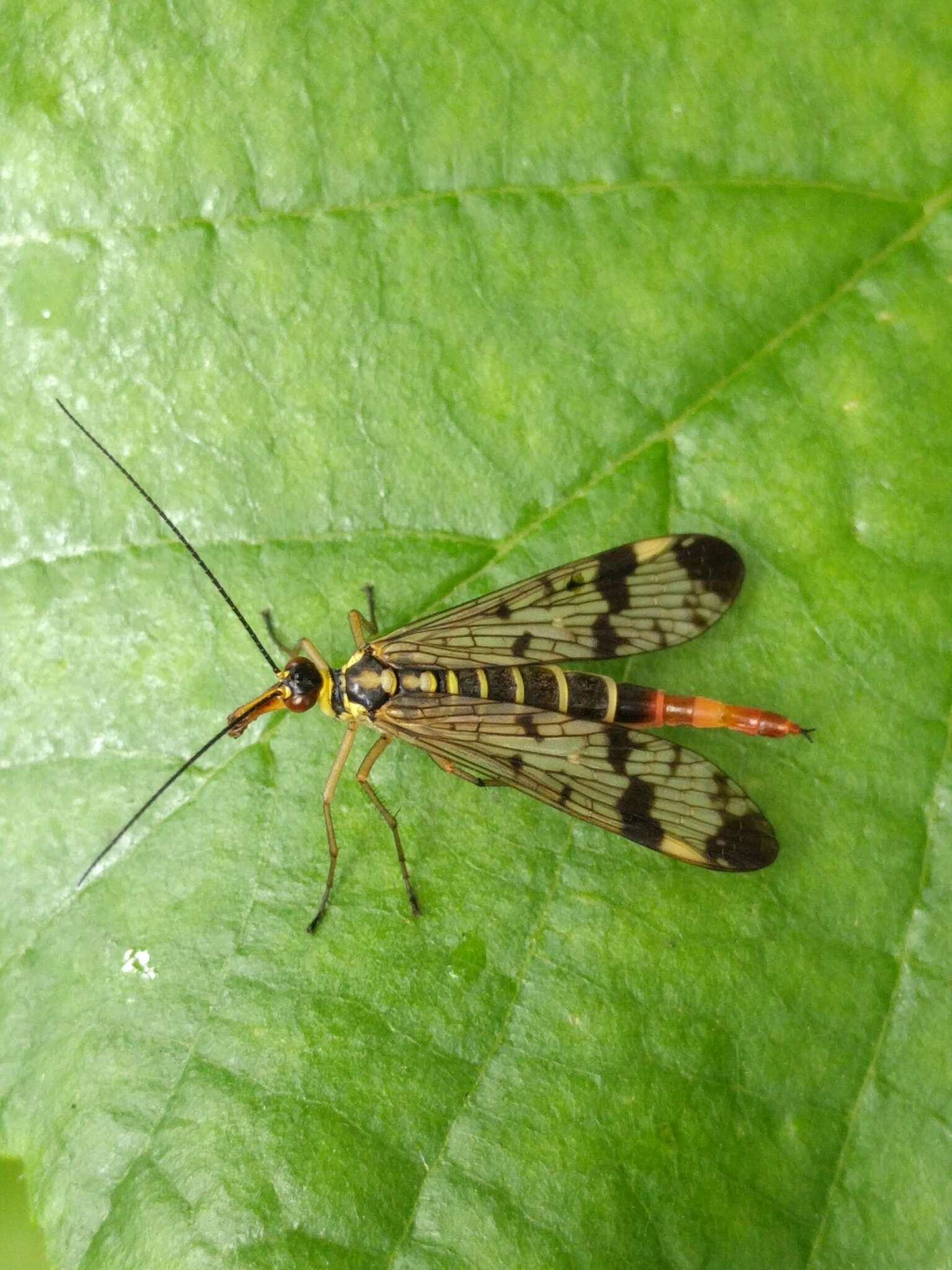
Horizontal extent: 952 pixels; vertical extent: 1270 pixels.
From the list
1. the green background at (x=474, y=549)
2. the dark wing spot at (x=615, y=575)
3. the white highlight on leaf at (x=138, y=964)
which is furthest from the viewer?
the dark wing spot at (x=615, y=575)

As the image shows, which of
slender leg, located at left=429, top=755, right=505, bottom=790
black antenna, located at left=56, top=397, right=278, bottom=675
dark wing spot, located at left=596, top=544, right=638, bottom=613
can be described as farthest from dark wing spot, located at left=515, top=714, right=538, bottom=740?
black antenna, located at left=56, top=397, right=278, bottom=675

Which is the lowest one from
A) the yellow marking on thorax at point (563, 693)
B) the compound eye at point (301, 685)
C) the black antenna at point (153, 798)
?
the black antenna at point (153, 798)

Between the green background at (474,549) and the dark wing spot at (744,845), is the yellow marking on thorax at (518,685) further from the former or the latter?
the dark wing spot at (744,845)

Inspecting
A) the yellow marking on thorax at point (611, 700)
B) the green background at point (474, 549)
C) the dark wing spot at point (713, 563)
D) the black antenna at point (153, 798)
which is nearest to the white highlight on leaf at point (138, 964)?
the green background at point (474, 549)

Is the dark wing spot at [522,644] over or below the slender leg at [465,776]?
over

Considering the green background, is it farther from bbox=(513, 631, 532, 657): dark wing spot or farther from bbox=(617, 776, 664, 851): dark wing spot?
bbox=(513, 631, 532, 657): dark wing spot

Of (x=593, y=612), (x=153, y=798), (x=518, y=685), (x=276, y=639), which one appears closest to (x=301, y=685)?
(x=276, y=639)

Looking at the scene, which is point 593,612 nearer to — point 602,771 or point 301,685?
point 602,771

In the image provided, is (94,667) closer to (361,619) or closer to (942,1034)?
(361,619)
